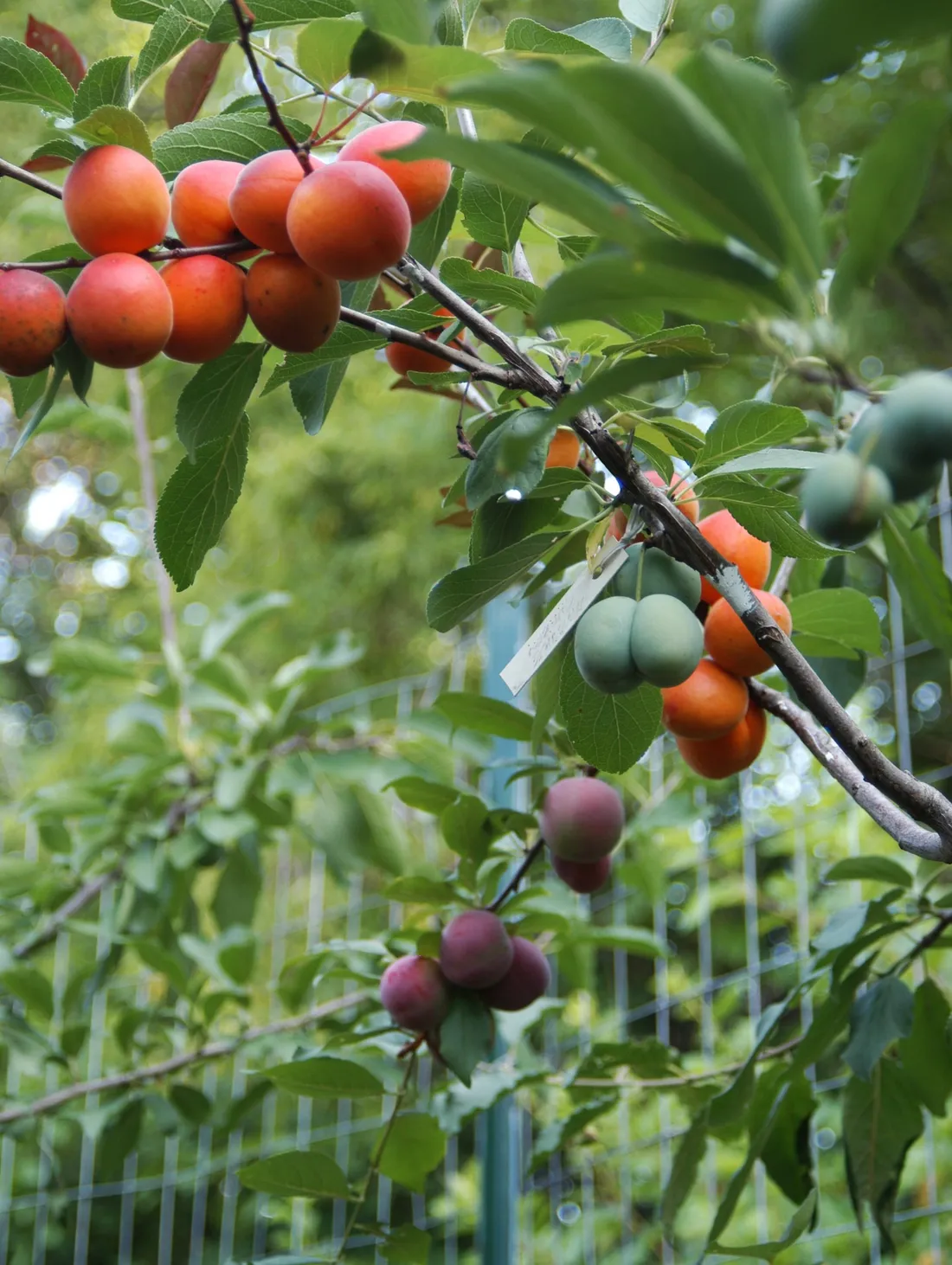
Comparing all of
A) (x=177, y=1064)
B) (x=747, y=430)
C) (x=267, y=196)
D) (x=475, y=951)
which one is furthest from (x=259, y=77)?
(x=177, y=1064)

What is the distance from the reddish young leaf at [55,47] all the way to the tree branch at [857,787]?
472 mm

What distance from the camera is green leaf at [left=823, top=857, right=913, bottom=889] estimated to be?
757 mm

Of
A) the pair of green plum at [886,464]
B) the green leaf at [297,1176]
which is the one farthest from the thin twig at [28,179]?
the green leaf at [297,1176]

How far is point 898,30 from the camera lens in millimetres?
268

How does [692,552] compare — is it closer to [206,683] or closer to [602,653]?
[602,653]

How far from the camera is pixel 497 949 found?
2.41 feet

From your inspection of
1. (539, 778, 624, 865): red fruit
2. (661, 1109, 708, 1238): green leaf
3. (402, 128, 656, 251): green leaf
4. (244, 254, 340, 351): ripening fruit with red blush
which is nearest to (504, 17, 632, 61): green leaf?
(244, 254, 340, 351): ripening fruit with red blush

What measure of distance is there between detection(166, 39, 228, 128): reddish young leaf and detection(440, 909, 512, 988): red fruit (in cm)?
48

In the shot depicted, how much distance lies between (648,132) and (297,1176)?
2.23 feet

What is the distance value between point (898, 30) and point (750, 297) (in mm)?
71

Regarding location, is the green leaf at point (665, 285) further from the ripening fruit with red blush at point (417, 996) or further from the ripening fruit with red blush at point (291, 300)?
the ripening fruit with red blush at point (417, 996)

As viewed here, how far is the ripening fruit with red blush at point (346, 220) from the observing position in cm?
44

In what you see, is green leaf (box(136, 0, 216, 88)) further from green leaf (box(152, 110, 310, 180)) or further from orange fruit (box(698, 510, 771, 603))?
orange fruit (box(698, 510, 771, 603))

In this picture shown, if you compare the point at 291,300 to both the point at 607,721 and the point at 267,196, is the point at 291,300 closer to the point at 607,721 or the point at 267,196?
the point at 267,196
